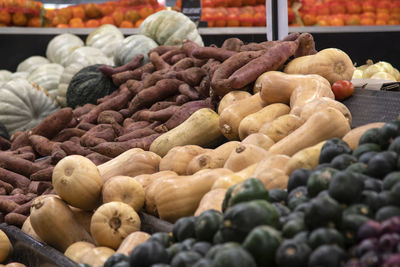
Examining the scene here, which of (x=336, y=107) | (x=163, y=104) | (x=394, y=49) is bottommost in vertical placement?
(x=394, y=49)

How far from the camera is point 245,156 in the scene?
2.22m

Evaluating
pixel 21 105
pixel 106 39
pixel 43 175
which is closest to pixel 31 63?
pixel 106 39

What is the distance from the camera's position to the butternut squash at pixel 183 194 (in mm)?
2117

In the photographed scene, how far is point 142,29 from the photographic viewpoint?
5566 mm

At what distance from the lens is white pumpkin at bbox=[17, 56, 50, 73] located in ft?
21.4

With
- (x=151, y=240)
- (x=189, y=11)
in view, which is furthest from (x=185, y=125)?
(x=189, y=11)

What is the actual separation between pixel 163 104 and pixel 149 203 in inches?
54.6

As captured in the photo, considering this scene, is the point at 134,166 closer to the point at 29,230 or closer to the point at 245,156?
the point at 29,230

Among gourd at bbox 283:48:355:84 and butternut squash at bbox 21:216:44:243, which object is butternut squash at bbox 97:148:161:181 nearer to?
butternut squash at bbox 21:216:44:243

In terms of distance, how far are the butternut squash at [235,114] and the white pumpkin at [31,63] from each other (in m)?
4.14

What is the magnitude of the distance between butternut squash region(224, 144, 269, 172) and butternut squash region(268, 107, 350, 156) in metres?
0.05

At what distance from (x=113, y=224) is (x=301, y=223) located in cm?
100

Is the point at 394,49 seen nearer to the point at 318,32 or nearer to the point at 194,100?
the point at 318,32

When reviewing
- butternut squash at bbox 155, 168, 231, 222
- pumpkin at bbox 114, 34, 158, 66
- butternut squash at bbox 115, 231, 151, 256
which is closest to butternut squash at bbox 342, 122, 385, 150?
butternut squash at bbox 155, 168, 231, 222
